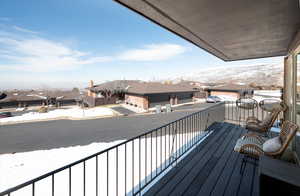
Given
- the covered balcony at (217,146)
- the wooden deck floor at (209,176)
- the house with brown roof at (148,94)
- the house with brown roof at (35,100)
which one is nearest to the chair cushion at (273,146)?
the covered balcony at (217,146)

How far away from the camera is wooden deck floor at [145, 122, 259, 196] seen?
2.01 m

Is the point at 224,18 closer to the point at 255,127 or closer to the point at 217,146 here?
the point at 217,146

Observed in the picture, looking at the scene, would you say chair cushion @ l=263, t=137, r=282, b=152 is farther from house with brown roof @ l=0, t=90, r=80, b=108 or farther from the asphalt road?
house with brown roof @ l=0, t=90, r=80, b=108

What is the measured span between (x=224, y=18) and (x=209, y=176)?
2.45 m

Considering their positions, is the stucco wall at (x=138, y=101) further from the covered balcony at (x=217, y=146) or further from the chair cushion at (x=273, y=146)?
the chair cushion at (x=273, y=146)

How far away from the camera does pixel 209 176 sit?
2.33 meters

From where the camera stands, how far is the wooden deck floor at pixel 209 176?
2.01 m

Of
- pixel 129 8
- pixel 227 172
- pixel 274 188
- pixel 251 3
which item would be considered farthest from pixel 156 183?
pixel 251 3

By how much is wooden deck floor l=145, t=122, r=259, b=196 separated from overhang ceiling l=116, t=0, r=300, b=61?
2.44 m

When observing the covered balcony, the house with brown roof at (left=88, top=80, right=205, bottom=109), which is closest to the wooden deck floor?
the covered balcony

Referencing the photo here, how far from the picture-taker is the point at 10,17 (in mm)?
19672

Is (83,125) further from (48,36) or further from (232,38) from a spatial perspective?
(48,36)

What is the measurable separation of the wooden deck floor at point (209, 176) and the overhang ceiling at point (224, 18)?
2435 mm

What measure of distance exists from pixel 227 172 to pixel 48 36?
96.4ft
